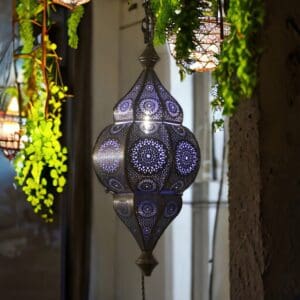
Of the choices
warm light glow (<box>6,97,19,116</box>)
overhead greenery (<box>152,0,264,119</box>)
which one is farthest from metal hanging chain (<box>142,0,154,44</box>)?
warm light glow (<box>6,97,19,116</box>)

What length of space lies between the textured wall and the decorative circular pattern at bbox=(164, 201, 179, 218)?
19.8 inches

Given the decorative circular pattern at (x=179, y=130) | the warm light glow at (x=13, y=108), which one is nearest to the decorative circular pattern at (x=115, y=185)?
the decorative circular pattern at (x=179, y=130)

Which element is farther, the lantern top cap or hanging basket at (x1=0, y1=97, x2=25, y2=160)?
hanging basket at (x1=0, y1=97, x2=25, y2=160)

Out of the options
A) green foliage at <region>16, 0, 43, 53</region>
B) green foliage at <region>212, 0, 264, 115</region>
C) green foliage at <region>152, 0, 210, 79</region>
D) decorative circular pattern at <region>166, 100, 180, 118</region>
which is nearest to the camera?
green foliage at <region>212, 0, 264, 115</region>

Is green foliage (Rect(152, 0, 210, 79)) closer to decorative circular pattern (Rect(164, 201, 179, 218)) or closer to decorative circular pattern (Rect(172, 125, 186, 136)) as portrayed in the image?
decorative circular pattern (Rect(172, 125, 186, 136))

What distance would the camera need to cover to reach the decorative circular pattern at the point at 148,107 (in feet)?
7.05

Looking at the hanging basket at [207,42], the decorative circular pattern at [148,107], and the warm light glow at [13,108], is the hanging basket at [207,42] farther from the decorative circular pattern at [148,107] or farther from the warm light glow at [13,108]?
the warm light glow at [13,108]

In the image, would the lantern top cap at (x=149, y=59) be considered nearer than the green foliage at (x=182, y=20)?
No

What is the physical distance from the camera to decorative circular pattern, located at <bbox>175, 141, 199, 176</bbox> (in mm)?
2123

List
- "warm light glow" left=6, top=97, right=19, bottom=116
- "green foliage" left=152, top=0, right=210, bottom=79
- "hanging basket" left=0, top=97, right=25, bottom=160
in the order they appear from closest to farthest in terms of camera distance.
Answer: "green foliage" left=152, top=0, right=210, bottom=79 → "hanging basket" left=0, top=97, right=25, bottom=160 → "warm light glow" left=6, top=97, right=19, bottom=116

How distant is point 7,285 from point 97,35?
204 cm

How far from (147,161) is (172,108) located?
24cm

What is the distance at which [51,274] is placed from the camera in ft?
14.3

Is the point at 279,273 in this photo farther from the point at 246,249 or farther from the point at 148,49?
the point at 148,49
